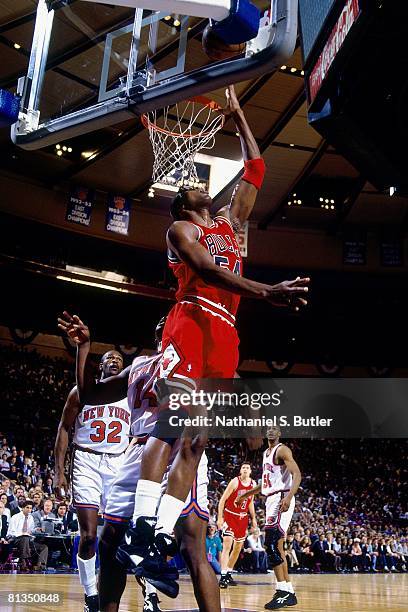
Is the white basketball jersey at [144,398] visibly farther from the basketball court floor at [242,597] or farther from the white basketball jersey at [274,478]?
the white basketball jersey at [274,478]

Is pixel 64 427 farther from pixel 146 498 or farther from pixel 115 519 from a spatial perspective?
pixel 146 498

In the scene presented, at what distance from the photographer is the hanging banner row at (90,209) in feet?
56.7

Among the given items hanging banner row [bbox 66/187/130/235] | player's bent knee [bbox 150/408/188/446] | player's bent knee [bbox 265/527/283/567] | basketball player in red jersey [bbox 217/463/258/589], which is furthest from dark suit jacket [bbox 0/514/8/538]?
hanging banner row [bbox 66/187/130/235]

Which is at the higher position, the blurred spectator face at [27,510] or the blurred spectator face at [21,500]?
the blurred spectator face at [21,500]

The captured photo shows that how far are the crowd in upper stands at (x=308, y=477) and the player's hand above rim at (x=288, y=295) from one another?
9.23m

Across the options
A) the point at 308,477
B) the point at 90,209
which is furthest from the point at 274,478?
the point at 90,209

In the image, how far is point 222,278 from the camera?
3090mm

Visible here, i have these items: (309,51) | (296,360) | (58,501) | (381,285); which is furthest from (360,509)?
(309,51)

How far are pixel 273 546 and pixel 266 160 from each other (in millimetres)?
10765

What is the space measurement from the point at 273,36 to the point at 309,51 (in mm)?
1451

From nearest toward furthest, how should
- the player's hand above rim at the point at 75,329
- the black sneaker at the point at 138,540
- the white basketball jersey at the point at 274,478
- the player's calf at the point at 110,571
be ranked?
the black sneaker at the point at 138,540, the player's calf at the point at 110,571, the player's hand above rim at the point at 75,329, the white basketball jersey at the point at 274,478

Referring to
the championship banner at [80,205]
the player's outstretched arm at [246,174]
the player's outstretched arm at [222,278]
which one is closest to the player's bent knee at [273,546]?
the player's outstretched arm at [246,174]

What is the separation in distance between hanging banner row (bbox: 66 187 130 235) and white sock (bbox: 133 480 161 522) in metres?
14.9

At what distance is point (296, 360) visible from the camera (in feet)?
67.7
